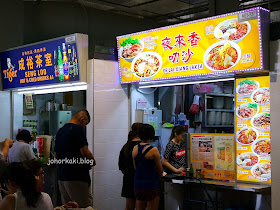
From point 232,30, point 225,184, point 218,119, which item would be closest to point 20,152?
point 225,184

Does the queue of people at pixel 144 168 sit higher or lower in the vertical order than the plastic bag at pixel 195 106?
lower

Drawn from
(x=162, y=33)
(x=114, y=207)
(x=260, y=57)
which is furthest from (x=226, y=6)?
(x=114, y=207)

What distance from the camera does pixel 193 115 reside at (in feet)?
25.2

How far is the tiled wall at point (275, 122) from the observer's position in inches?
205

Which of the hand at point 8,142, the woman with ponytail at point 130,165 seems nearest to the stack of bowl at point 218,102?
the woman with ponytail at point 130,165

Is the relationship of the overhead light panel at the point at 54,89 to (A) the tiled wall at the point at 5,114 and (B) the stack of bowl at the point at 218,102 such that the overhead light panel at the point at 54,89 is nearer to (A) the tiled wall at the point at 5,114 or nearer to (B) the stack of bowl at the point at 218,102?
(A) the tiled wall at the point at 5,114

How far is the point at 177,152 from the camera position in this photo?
254 inches

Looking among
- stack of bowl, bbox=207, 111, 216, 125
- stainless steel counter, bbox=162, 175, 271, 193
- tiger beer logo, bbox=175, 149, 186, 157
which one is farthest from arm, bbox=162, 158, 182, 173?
stack of bowl, bbox=207, 111, 216, 125

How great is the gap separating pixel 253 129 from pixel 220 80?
862mm

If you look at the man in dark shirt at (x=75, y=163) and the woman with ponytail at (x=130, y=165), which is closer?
the man in dark shirt at (x=75, y=163)

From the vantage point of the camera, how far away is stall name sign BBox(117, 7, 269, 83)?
5271mm

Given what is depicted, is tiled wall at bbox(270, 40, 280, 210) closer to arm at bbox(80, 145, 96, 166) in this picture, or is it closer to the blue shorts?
the blue shorts

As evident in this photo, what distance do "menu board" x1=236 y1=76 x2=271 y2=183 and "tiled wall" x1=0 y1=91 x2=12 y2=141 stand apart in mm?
4873

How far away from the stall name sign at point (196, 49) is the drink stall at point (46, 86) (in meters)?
0.74
